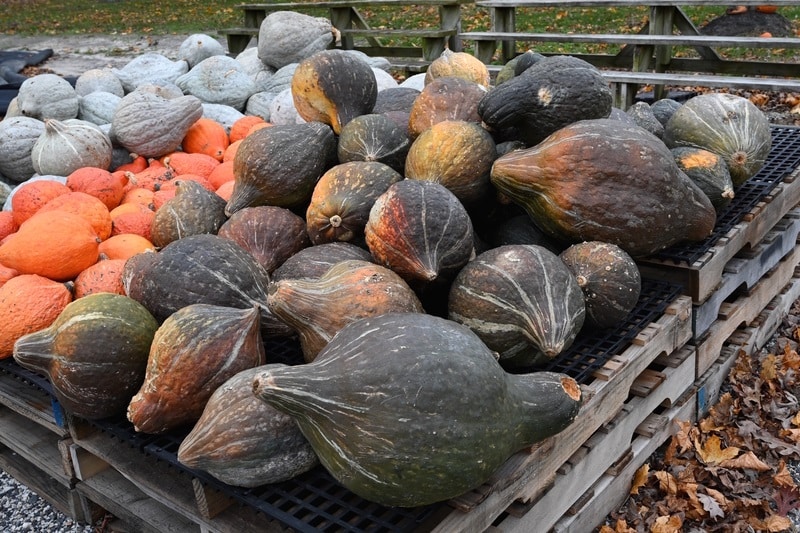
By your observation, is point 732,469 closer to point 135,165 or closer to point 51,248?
point 51,248

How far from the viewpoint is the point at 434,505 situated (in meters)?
1.91

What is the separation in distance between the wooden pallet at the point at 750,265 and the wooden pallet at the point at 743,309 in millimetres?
43

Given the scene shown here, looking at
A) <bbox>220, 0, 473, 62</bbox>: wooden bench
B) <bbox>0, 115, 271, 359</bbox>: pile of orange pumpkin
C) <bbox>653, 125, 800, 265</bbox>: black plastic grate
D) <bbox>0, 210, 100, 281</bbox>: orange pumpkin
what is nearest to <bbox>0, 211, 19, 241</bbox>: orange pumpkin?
<bbox>0, 115, 271, 359</bbox>: pile of orange pumpkin

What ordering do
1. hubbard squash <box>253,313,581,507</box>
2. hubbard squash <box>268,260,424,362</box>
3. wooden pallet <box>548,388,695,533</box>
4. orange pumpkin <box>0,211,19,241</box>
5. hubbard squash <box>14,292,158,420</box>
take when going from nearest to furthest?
hubbard squash <box>253,313,581,507</box>
hubbard squash <box>268,260,424,362</box>
hubbard squash <box>14,292,158,420</box>
wooden pallet <box>548,388,695,533</box>
orange pumpkin <box>0,211,19,241</box>

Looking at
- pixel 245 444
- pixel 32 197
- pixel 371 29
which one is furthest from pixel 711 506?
pixel 371 29

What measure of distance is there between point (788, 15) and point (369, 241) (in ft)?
40.6

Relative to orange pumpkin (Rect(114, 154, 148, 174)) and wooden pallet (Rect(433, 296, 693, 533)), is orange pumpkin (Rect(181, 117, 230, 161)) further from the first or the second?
wooden pallet (Rect(433, 296, 693, 533))

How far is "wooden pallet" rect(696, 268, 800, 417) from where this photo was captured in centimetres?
316

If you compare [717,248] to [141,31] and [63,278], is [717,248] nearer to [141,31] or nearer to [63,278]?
[63,278]

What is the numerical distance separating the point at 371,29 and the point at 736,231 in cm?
756

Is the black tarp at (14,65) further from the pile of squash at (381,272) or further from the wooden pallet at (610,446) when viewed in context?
the wooden pallet at (610,446)

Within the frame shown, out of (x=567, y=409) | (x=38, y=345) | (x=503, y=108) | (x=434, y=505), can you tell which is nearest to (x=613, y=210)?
(x=503, y=108)

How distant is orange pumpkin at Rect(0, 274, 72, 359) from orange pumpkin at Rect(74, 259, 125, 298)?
0.20 feet

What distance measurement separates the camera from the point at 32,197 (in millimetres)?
3846
